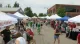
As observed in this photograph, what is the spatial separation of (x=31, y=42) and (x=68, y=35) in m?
10.6

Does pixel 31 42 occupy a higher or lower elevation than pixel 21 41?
lower

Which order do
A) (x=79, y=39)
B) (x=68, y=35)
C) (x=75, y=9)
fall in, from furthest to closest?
1. (x=75, y=9)
2. (x=68, y=35)
3. (x=79, y=39)

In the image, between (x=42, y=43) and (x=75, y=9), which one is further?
(x=75, y=9)

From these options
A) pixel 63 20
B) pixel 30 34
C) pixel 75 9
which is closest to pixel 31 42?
pixel 30 34

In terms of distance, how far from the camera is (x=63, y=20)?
3219 cm

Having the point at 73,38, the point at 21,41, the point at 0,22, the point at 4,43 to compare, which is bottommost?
the point at 73,38

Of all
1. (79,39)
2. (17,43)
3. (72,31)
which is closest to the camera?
(17,43)

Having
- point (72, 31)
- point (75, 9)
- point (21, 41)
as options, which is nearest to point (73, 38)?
point (72, 31)

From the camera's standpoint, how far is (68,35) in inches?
886

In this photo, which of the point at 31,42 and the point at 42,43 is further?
the point at 42,43

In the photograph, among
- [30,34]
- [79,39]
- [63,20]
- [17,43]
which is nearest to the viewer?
[17,43]

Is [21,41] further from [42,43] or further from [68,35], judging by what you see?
[68,35]

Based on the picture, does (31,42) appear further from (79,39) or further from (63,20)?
(63,20)

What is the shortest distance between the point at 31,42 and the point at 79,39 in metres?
2.95
